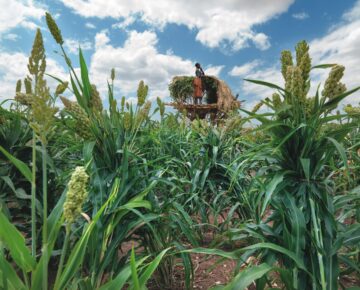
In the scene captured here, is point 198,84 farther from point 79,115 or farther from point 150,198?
→ point 79,115

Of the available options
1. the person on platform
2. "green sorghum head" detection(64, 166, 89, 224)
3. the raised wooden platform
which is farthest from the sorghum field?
the person on platform

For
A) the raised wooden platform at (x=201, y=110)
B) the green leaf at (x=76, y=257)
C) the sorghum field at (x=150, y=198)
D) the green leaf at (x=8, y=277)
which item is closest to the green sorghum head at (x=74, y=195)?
the sorghum field at (x=150, y=198)

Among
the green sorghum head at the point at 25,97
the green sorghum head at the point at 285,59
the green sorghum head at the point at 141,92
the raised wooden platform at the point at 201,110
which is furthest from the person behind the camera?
the raised wooden platform at the point at 201,110

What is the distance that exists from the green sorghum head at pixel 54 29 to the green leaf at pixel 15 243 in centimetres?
66

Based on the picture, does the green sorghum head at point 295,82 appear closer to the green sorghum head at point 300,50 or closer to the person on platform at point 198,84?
the green sorghum head at point 300,50

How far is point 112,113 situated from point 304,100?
0.95m

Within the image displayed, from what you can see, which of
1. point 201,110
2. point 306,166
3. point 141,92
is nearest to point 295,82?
point 306,166

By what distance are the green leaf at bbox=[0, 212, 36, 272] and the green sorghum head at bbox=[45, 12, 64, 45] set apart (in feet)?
2.16

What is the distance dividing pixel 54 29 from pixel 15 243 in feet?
2.45

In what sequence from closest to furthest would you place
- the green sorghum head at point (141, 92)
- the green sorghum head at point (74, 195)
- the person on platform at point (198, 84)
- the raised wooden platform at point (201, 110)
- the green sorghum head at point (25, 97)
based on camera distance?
the green sorghum head at point (74, 195)
the green sorghum head at point (25, 97)
the green sorghum head at point (141, 92)
the raised wooden platform at point (201, 110)
the person on platform at point (198, 84)

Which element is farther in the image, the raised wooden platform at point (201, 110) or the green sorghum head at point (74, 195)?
the raised wooden platform at point (201, 110)

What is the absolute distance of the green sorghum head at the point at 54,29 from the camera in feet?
3.16

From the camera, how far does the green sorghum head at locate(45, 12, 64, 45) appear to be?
96 centimetres

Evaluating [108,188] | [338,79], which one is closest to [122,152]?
[108,188]
